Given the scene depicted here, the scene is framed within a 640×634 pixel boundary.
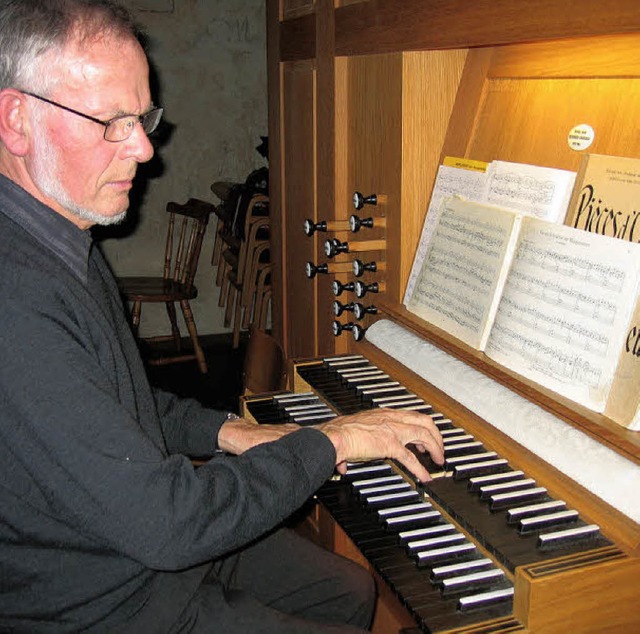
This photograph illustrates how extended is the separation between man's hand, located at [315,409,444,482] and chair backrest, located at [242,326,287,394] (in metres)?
0.75

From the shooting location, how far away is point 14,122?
1342 mm

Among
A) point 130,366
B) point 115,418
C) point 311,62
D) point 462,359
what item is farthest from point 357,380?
point 311,62

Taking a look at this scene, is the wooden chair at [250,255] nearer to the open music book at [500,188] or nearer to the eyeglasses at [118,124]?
the open music book at [500,188]

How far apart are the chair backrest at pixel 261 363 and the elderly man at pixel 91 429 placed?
2.34ft

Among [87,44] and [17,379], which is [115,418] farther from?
[87,44]

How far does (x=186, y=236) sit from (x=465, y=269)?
3.67 meters

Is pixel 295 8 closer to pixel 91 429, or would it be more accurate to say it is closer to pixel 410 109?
pixel 410 109

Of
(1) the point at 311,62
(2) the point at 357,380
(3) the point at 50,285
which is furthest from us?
(1) the point at 311,62

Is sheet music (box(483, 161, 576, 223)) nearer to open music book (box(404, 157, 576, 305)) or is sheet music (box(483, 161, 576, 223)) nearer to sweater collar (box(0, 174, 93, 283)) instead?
open music book (box(404, 157, 576, 305))

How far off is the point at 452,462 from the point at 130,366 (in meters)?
0.65

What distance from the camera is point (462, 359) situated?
1829 mm

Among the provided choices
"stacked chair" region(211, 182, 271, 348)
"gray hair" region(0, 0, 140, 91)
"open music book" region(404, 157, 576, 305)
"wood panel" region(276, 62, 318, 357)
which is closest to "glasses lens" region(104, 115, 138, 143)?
"gray hair" region(0, 0, 140, 91)

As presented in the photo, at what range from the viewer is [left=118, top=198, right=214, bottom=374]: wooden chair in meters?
4.61

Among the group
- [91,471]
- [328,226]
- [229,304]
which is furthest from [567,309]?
[229,304]
